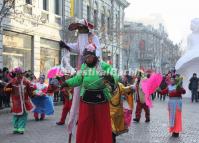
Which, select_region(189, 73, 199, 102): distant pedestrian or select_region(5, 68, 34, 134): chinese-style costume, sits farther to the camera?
select_region(189, 73, 199, 102): distant pedestrian

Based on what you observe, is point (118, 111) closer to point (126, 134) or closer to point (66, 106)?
point (126, 134)

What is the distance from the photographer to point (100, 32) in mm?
36094

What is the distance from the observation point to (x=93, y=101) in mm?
7957

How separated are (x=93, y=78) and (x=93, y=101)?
0.38 m

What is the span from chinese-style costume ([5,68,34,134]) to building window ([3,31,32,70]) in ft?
40.4

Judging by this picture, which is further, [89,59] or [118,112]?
[118,112]

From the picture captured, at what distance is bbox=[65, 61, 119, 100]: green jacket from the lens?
795cm

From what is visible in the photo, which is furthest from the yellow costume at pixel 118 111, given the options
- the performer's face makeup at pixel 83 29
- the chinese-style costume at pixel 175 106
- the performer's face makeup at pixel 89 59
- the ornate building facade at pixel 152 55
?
the ornate building facade at pixel 152 55

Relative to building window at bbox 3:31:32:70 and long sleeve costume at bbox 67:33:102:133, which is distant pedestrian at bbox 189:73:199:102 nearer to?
building window at bbox 3:31:32:70

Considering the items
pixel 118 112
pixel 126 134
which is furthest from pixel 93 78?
pixel 126 134

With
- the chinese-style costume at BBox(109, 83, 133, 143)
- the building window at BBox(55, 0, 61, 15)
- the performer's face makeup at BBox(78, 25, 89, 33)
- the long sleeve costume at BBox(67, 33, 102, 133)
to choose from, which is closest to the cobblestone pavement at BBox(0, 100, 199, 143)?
the chinese-style costume at BBox(109, 83, 133, 143)

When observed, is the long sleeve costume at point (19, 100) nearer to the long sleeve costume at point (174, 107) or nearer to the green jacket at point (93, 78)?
the long sleeve costume at point (174, 107)

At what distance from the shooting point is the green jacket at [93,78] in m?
7.95

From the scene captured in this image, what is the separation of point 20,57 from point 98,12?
15117 mm
